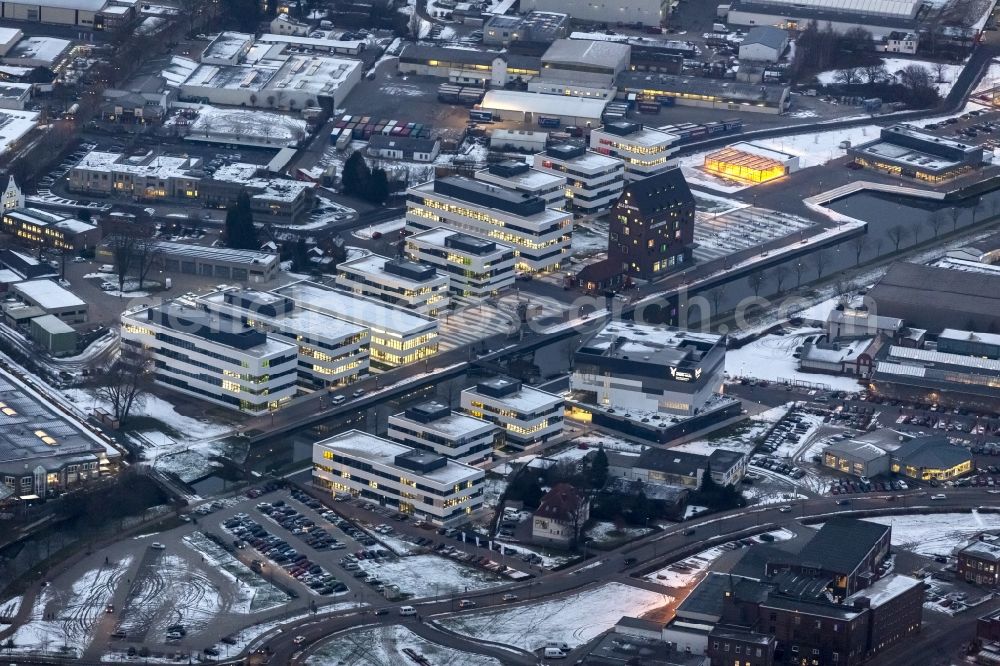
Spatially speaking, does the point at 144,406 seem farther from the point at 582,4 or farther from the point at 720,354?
the point at 582,4

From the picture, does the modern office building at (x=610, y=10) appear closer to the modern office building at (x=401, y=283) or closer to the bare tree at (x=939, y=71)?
the bare tree at (x=939, y=71)

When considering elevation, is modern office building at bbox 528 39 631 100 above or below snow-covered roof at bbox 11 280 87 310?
above

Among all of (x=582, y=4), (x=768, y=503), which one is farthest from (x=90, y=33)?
(x=768, y=503)

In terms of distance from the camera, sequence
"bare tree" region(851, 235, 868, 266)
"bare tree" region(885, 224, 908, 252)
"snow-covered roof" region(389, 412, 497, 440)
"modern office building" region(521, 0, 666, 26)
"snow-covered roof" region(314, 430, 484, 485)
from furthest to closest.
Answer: "modern office building" region(521, 0, 666, 26), "bare tree" region(885, 224, 908, 252), "bare tree" region(851, 235, 868, 266), "snow-covered roof" region(389, 412, 497, 440), "snow-covered roof" region(314, 430, 484, 485)

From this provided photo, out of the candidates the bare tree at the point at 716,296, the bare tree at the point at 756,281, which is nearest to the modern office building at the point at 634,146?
the bare tree at the point at 756,281

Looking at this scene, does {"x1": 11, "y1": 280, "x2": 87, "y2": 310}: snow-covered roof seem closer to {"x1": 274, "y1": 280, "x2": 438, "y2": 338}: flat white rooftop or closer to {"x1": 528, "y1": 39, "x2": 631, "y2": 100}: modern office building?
{"x1": 274, "y1": 280, "x2": 438, "y2": 338}: flat white rooftop

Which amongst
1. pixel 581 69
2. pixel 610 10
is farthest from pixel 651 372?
pixel 610 10

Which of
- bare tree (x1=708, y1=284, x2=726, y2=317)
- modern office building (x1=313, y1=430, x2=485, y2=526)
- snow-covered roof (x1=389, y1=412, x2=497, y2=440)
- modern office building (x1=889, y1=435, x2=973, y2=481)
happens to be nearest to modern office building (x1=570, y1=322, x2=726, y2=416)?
snow-covered roof (x1=389, y1=412, x2=497, y2=440)
